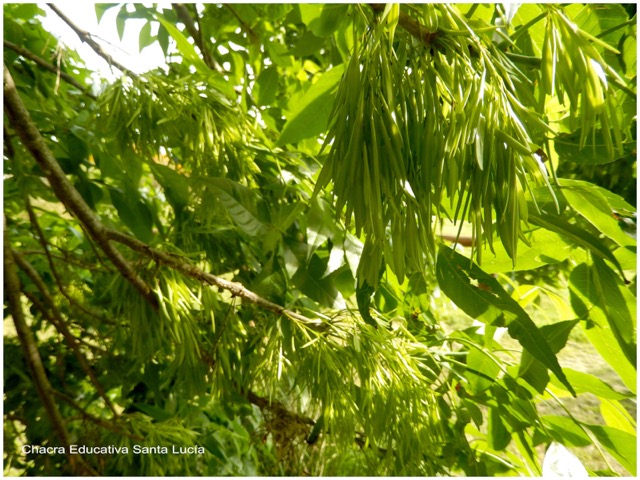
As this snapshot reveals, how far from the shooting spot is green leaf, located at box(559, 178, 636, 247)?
0.71ft

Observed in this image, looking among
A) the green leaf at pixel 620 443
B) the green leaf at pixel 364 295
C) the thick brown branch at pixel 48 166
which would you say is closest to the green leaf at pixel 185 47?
the thick brown branch at pixel 48 166

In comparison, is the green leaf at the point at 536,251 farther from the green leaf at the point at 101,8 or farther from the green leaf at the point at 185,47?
the green leaf at the point at 101,8

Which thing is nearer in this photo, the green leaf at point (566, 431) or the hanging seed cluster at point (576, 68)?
the hanging seed cluster at point (576, 68)

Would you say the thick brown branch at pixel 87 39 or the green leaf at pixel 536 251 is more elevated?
the thick brown branch at pixel 87 39

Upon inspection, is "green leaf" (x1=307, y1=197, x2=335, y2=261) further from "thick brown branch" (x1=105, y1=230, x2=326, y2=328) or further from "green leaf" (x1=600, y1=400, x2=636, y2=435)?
"green leaf" (x1=600, y1=400, x2=636, y2=435)

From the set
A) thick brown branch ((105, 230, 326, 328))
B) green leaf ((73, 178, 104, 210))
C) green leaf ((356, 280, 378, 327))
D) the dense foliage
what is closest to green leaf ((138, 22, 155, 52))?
the dense foliage

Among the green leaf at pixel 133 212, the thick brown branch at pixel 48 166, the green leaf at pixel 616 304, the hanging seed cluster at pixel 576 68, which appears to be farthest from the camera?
the green leaf at pixel 133 212

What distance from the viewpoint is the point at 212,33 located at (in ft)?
1.84

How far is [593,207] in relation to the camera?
0.74 ft

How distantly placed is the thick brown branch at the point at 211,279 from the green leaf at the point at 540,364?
0.35ft

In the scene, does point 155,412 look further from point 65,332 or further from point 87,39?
point 87,39

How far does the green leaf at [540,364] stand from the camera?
284 mm

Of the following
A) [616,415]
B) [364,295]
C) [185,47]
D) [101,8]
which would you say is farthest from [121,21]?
[616,415]

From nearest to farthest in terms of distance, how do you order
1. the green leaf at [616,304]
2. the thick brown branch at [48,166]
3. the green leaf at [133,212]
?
the green leaf at [616,304] < the thick brown branch at [48,166] < the green leaf at [133,212]
